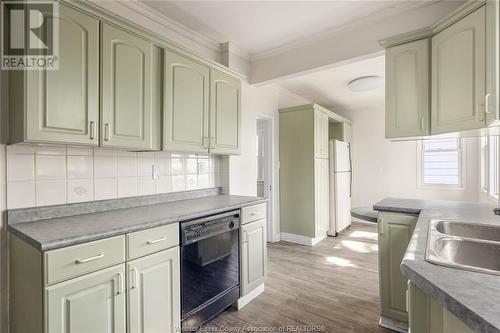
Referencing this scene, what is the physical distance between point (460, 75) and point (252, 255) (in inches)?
82.6

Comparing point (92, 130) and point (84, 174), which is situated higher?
point (92, 130)

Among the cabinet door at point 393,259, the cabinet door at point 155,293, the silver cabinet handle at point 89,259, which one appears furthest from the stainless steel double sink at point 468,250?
the silver cabinet handle at point 89,259

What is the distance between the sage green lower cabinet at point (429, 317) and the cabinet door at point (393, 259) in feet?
3.26

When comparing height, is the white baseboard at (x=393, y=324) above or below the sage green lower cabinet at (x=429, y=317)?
below

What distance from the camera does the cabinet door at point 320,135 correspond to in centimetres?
405

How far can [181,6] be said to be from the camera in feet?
7.24

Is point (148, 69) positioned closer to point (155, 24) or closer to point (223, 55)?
point (155, 24)

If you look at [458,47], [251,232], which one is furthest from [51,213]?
[458,47]

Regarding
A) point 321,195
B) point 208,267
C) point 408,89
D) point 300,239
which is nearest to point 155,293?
point 208,267

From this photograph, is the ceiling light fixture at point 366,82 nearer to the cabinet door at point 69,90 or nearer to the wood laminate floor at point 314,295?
the wood laminate floor at point 314,295

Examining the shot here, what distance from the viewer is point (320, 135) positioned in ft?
13.8

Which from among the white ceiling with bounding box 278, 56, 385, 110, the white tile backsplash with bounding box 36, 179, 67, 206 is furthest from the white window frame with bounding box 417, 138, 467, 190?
the white tile backsplash with bounding box 36, 179, 67, 206

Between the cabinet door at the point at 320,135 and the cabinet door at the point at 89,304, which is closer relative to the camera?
the cabinet door at the point at 89,304

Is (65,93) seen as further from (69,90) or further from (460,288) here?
(460,288)
